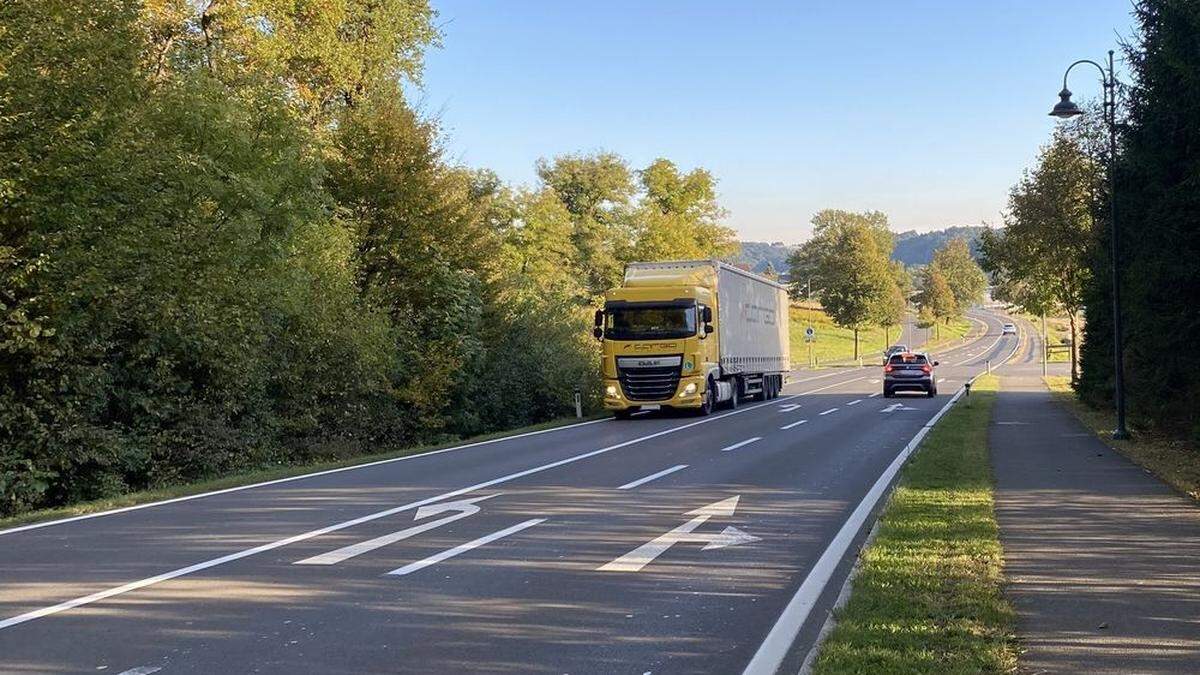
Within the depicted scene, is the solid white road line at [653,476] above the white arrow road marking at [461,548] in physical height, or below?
below

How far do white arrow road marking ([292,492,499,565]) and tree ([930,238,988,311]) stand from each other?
5275 inches

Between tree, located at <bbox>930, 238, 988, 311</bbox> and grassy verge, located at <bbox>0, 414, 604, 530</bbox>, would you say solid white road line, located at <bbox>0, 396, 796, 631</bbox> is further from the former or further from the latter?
tree, located at <bbox>930, 238, 988, 311</bbox>

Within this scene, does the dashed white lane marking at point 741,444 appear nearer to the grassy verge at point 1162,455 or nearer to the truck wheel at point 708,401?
the grassy verge at point 1162,455

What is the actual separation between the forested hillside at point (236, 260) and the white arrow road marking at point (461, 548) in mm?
9333

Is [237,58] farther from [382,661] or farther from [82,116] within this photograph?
[382,661]

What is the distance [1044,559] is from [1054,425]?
16.8 m

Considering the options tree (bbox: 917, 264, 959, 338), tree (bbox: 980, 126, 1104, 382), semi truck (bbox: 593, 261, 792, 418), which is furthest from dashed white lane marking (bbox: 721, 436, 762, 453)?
tree (bbox: 917, 264, 959, 338)

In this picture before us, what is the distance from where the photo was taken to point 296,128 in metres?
25.9

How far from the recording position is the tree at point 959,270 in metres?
141

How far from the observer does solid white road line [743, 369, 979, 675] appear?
5879mm

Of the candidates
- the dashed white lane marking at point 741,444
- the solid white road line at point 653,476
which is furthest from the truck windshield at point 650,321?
the solid white road line at point 653,476

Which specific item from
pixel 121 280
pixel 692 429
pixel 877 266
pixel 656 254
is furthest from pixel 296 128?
pixel 877 266

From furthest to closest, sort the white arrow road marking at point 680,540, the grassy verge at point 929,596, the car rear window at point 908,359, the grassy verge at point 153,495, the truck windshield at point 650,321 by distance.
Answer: the car rear window at point 908,359 < the truck windshield at point 650,321 < the grassy verge at point 153,495 < the white arrow road marking at point 680,540 < the grassy verge at point 929,596

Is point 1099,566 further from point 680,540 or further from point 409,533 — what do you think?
point 409,533
